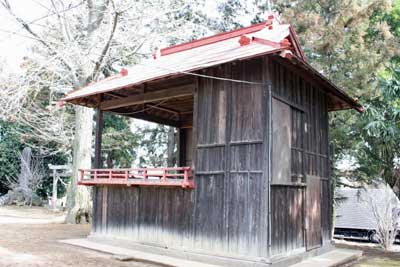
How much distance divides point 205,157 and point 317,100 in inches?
144

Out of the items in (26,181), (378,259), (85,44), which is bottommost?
(378,259)

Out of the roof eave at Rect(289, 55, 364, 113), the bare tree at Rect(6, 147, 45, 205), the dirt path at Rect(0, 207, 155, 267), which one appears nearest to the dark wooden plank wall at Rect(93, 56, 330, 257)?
the roof eave at Rect(289, 55, 364, 113)

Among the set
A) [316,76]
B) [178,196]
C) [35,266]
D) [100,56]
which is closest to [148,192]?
[178,196]

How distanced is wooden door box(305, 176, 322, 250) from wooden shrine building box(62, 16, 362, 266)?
23 mm

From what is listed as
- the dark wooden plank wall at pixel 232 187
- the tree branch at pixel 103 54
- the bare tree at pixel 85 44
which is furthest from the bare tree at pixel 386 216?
the tree branch at pixel 103 54

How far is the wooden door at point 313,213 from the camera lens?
865cm

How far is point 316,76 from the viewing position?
324 inches

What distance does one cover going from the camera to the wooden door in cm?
865

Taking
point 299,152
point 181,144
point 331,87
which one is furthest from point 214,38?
point 181,144

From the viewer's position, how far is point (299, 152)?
27.9 ft

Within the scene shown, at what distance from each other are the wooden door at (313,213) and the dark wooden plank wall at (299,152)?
0.20 m

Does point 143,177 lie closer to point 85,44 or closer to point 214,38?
point 214,38

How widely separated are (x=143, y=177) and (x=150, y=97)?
1879 mm

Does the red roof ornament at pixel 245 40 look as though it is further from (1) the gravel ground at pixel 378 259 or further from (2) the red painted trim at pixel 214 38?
(1) the gravel ground at pixel 378 259
